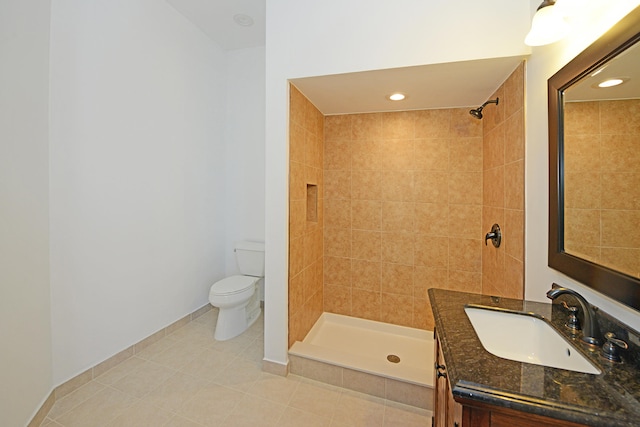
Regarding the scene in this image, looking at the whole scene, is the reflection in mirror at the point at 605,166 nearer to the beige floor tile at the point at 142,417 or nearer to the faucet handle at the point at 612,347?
the faucet handle at the point at 612,347

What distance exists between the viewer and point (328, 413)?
156cm

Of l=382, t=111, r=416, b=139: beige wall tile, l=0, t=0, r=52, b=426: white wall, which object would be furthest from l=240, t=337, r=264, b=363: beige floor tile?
l=382, t=111, r=416, b=139: beige wall tile

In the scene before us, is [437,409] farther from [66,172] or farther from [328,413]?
[66,172]

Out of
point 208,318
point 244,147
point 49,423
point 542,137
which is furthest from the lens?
point 244,147

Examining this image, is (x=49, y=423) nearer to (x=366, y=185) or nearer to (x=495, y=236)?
(x=366, y=185)

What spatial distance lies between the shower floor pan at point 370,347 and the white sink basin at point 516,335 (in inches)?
29.2

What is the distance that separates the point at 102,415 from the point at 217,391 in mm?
621

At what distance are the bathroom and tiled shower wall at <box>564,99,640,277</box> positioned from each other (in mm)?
176

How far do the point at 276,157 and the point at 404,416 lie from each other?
1841 millimetres

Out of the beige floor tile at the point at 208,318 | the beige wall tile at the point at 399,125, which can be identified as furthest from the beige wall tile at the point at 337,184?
the beige floor tile at the point at 208,318

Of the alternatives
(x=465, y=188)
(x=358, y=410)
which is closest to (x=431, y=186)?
(x=465, y=188)

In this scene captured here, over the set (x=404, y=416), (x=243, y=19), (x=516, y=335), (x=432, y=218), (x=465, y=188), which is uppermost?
(x=243, y=19)

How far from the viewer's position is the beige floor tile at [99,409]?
144 centimetres

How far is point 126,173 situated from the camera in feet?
6.46
